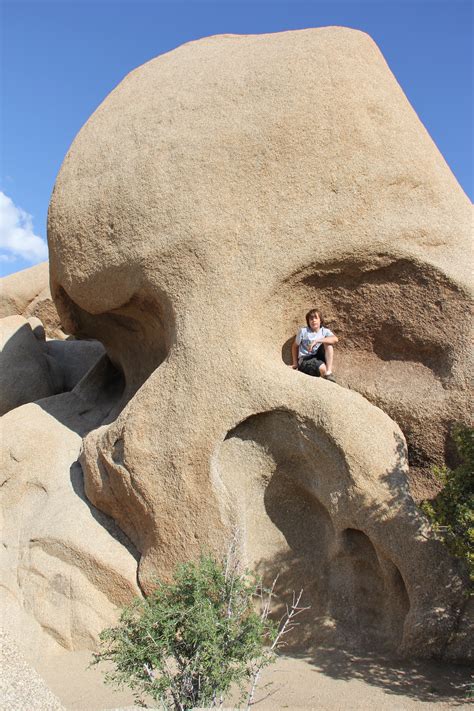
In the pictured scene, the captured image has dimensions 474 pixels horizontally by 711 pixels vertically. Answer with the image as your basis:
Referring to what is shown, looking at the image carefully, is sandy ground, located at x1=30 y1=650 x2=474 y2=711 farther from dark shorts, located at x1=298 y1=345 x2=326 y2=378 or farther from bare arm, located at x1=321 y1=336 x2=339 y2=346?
bare arm, located at x1=321 y1=336 x2=339 y2=346

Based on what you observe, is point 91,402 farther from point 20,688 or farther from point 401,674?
point 401,674

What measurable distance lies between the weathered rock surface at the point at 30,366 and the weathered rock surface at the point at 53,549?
1316mm

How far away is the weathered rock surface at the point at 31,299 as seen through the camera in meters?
13.9

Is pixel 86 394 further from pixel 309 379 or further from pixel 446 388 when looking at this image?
pixel 446 388

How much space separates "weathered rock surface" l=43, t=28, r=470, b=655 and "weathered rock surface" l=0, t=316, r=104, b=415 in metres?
2.85

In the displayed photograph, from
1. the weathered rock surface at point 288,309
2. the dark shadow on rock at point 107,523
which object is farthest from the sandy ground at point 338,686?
the dark shadow on rock at point 107,523

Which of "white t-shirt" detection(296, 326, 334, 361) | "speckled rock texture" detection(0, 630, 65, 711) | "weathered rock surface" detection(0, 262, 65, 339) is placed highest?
"weathered rock surface" detection(0, 262, 65, 339)

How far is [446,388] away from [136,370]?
12.7 feet

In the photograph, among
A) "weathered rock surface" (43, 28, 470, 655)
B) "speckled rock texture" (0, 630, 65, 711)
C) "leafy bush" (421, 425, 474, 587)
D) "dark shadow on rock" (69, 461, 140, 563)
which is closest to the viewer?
"speckled rock texture" (0, 630, 65, 711)

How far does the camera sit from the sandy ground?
5379 millimetres

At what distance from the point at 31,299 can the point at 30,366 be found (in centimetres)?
440

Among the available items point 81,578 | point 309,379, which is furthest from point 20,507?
point 309,379

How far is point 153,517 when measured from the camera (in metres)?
6.83

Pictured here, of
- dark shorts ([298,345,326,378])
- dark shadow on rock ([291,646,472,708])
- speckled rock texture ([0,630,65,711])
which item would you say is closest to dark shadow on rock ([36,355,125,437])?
dark shorts ([298,345,326,378])
